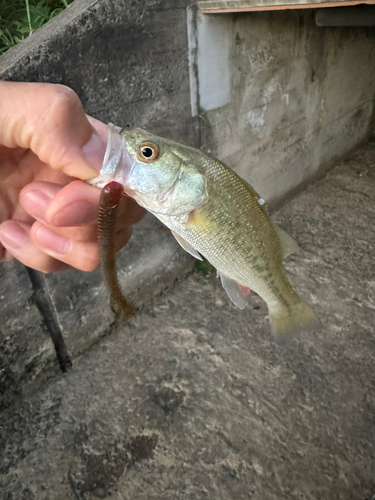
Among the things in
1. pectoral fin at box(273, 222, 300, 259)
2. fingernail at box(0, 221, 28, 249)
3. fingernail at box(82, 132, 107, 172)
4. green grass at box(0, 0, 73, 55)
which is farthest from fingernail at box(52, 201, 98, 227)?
green grass at box(0, 0, 73, 55)

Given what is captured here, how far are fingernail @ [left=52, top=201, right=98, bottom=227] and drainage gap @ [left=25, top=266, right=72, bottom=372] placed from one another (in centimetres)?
129

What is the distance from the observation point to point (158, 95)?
2.80 m

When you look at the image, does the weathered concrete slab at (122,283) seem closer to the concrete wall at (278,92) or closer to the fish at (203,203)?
the concrete wall at (278,92)

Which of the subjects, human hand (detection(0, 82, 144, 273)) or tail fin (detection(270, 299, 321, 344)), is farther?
tail fin (detection(270, 299, 321, 344))

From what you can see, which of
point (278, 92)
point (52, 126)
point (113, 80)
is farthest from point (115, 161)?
point (278, 92)

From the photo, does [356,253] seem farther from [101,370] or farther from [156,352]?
[101,370]

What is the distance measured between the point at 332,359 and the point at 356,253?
1.42 m

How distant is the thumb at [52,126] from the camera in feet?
4.11

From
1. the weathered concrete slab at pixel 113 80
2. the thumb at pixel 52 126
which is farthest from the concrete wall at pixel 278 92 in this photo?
the thumb at pixel 52 126

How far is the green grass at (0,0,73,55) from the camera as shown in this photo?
273 cm

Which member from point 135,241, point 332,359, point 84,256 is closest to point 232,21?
point 135,241

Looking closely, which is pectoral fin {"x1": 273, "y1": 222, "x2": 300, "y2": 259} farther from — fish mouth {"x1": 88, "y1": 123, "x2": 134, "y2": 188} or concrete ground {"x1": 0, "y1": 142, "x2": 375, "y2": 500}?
concrete ground {"x1": 0, "y1": 142, "x2": 375, "y2": 500}

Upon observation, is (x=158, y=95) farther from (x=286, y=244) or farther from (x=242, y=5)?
(x=286, y=244)

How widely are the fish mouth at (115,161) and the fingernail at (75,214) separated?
9cm
